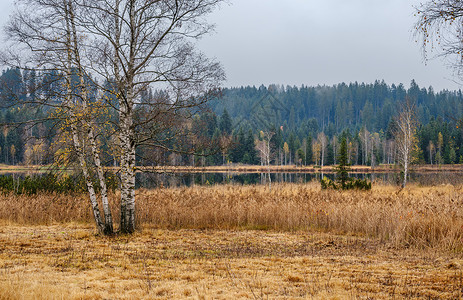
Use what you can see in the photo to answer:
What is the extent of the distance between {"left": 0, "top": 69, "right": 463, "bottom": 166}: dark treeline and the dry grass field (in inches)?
85.6

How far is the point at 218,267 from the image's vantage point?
673cm

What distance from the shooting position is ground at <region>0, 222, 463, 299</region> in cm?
504

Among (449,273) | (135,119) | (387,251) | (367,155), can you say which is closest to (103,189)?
(135,119)

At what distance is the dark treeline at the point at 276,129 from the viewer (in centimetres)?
980

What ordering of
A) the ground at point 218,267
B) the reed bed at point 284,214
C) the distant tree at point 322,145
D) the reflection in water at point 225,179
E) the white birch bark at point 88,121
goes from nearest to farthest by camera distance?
the ground at point 218,267 < the reed bed at point 284,214 < the white birch bark at point 88,121 < the reflection in water at point 225,179 < the distant tree at point 322,145

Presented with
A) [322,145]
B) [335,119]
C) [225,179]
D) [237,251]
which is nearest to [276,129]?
[322,145]

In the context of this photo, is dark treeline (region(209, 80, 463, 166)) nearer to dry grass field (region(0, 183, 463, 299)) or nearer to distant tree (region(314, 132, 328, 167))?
distant tree (region(314, 132, 328, 167))

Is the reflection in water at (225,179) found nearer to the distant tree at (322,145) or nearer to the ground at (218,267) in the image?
the ground at (218,267)

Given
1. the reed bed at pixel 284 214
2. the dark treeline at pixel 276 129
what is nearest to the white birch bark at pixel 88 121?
the dark treeline at pixel 276 129

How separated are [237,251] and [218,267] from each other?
173cm

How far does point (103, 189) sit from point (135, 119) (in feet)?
7.26

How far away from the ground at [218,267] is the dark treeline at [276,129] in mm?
2470

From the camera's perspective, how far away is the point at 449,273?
19.7 feet

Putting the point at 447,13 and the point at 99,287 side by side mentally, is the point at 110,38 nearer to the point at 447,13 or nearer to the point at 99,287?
the point at 99,287
